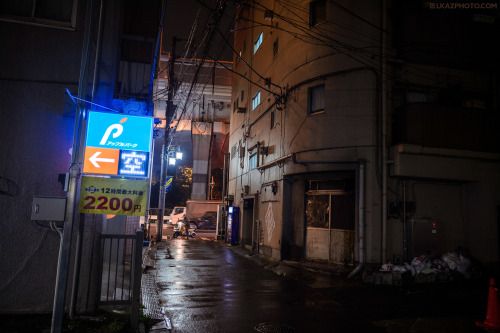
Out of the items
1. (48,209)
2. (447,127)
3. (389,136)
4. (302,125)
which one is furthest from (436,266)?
(48,209)

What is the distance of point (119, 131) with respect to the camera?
6848 mm

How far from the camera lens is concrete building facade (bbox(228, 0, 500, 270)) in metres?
12.0

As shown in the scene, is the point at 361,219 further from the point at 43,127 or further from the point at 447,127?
the point at 43,127

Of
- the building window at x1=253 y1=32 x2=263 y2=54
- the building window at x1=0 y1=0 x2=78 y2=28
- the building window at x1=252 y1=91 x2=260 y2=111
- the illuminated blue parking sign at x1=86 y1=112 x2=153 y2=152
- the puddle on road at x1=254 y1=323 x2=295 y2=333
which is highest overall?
the building window at x1=253 y1=32 x2=263 y2=54

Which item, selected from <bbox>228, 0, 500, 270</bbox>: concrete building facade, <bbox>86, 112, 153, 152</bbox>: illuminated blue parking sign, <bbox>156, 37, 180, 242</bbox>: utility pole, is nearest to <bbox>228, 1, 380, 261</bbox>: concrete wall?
<bbox>228, 0, 500, 270</bbox>: concrete building facade

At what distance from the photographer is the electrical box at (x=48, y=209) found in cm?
563

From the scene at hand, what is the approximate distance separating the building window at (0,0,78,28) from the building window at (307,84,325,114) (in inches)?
363

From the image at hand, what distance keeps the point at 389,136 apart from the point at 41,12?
1114cm

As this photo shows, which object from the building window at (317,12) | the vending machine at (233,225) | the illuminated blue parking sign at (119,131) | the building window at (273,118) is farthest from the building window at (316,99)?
the vending machine at (233,225)

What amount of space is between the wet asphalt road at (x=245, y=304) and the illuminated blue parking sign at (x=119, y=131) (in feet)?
12.3

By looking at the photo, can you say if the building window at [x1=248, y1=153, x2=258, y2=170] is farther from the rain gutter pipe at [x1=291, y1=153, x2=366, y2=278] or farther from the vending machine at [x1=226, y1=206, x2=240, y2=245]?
the rain gutter pipe at [x1=291, y1=153, x2=366, y2=278]

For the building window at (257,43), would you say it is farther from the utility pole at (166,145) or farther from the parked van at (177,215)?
the parked van at (177,215)

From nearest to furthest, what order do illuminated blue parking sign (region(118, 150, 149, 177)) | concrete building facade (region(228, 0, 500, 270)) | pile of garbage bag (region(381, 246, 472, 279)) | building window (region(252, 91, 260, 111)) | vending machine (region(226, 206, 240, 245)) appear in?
1. illuminated blue parking sign (region(118, 150, 149, 177))
2. pile of garbage bag (region(381, 246, 472, 279))
3. concrete building facade (region(228, 0, 500, 270))
4. building window (region(252, 91, 260, 111))
5. vending machine (region(226, 206, 240, 245))

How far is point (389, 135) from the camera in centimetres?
1232
